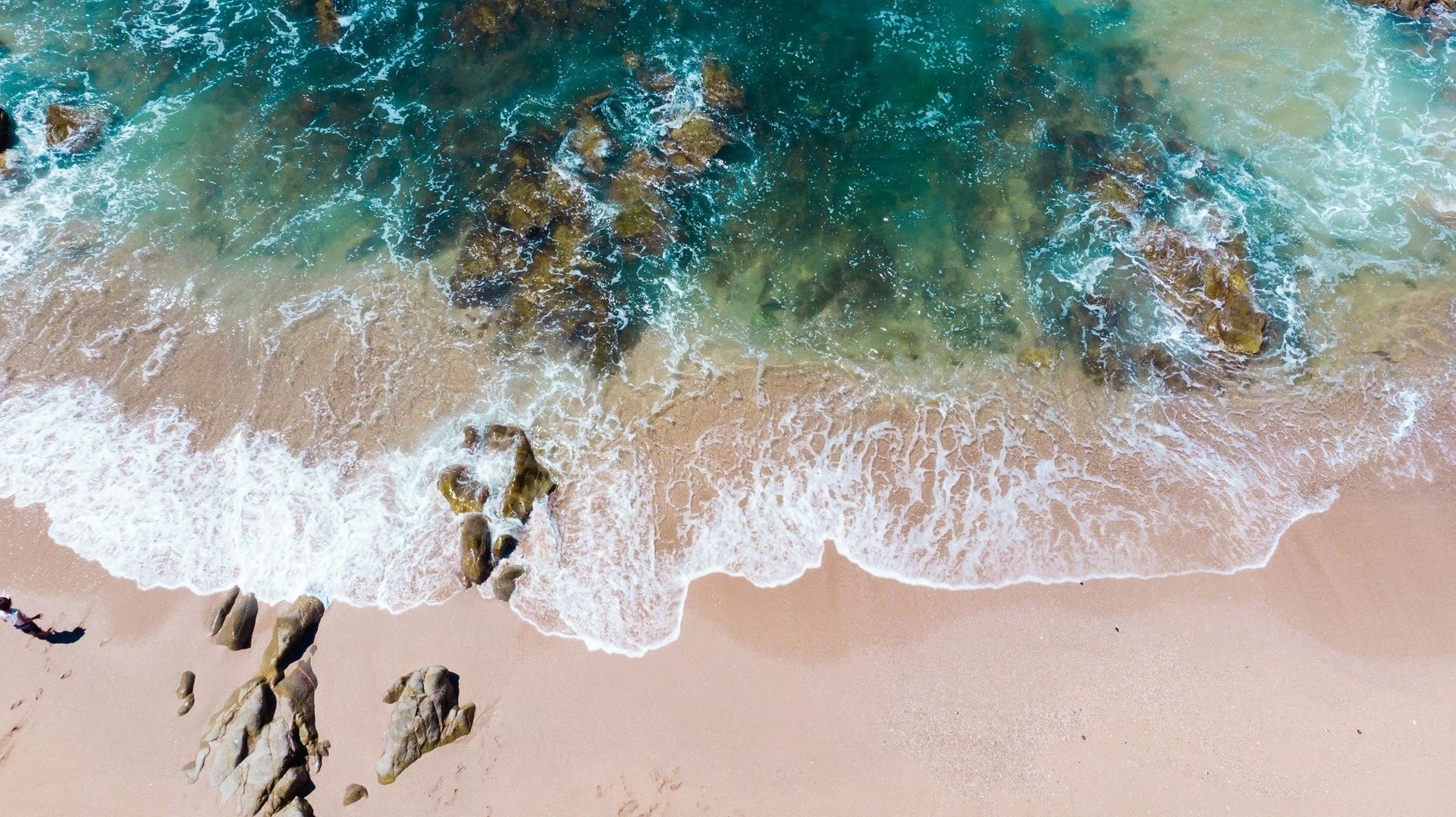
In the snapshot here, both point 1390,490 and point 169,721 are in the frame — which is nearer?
point 169,721

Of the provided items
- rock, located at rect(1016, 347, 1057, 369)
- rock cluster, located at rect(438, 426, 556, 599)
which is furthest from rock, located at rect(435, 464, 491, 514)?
rock, located at rect(1016, 347, 1057, 369)

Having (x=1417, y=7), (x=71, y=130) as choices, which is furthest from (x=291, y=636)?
(x=1417, y=7)

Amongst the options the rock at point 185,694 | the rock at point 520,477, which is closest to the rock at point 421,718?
the rock at point 520,477

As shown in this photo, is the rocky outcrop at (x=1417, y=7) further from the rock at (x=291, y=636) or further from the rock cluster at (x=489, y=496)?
the rock at (x=291, y=636)

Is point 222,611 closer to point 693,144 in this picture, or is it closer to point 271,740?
point 271,740

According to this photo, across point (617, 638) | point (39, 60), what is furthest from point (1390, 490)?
point (39, 60)

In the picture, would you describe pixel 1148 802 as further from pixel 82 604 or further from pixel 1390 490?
pixel 82 604
